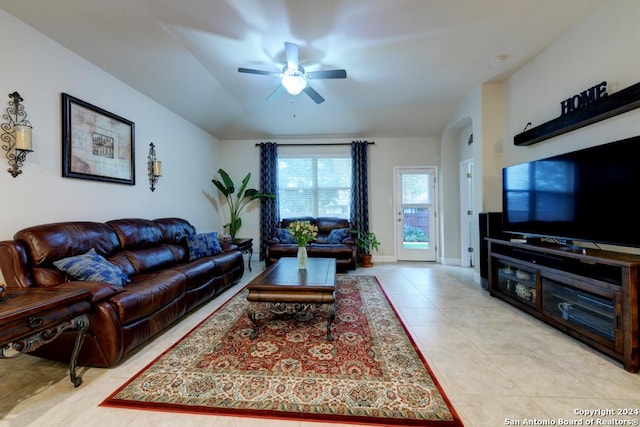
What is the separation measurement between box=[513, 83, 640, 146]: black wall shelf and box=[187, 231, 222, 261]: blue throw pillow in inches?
176

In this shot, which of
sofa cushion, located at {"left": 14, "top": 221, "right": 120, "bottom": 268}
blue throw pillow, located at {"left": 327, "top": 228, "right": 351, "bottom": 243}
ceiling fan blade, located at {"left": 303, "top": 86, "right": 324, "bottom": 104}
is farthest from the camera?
blue throw pillow, located at {"left": 327, "top": 228, "right": 351, "bottom": 243}

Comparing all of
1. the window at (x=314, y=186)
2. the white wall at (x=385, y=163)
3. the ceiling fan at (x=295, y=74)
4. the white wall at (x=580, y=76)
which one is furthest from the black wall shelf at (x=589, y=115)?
the window at (x=314, y=186)

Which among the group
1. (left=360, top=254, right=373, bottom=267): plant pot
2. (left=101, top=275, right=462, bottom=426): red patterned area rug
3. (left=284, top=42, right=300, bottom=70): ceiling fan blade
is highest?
(left=284, top=42, right=300, bottom=70): ceiling fan blade

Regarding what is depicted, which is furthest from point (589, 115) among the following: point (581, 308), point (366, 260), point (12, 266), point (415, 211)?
point (12, 266)

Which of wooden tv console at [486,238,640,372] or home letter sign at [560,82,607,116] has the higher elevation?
home letter sign at [560,82,607,116]

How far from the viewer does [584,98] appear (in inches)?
99.6

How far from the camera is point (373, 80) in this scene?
13.1 feet

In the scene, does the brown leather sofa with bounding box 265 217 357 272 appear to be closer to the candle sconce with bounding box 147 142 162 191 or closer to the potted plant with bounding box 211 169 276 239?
the potted plant with bounding box 211 169 276 239

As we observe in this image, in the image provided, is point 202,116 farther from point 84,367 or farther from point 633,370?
point 633,370

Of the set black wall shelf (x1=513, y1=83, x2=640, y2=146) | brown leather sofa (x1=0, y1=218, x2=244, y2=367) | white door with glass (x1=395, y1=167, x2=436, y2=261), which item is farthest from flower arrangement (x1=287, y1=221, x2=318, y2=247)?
white door with glass (x1=395, y1=167, x2=436, y2=261)

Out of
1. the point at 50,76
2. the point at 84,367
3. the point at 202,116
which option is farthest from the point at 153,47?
the point at 84,367

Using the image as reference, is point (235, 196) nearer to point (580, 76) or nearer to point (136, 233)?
point (136, 233)

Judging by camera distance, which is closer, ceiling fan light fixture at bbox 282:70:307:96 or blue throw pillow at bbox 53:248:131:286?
blue throw pillow at bbox 53:248:131:286

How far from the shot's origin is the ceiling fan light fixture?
118 inches
